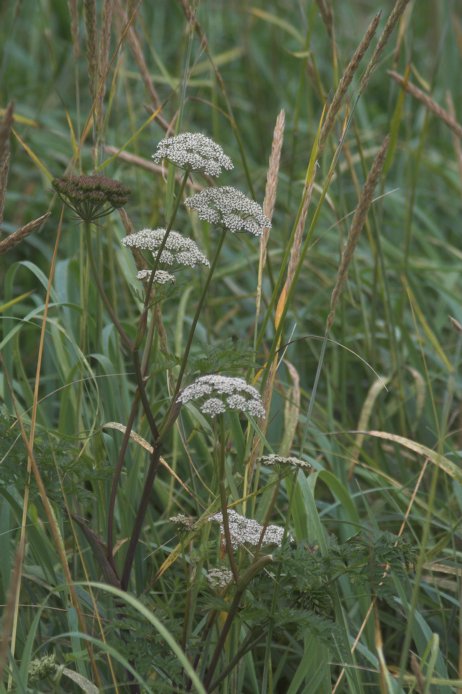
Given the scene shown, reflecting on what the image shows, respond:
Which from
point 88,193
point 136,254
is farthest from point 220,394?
point 136,254

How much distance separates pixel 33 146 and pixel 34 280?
714 mm

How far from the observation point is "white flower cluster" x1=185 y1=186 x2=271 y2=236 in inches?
64.6

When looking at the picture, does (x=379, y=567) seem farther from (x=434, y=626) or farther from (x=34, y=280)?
(x=34, y=280)

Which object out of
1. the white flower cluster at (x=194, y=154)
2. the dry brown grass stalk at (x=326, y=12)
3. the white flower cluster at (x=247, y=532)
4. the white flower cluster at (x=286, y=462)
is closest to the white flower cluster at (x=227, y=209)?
the white flower cluster at (x=194, y=154)

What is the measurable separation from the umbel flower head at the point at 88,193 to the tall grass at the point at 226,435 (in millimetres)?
53

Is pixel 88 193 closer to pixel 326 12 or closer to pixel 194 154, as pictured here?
pixel 194 154

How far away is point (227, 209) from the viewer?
165 centimetres

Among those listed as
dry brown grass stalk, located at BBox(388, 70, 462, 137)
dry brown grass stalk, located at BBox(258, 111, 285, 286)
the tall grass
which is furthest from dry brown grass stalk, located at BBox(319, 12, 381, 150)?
dry brown grass stalk, located at BBox(388, 70, 462, 137)

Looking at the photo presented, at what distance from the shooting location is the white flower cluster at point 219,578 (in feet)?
5.39

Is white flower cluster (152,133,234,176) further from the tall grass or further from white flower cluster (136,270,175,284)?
white flower cluster (136,270,175,284)

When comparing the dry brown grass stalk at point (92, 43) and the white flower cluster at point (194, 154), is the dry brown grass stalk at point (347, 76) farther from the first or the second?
the dry brown grass stalk at point (92, 43)

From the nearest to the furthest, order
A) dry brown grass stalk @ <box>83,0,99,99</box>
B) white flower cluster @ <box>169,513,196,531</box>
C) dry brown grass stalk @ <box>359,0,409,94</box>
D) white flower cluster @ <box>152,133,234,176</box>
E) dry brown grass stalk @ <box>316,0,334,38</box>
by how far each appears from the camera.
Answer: white flower cluster @ <box>152,133,234,176</box>
white flower cluster @ <box>169,513,196,531</box>
dry brown grass stalk @ <box>359,0,409,94</box>
dry brown grass stalk @ <box>83,0,99,99</box>
dry brown grass stalk @ <box>316,0,334,38</box>

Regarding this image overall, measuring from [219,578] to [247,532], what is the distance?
0.30 feet

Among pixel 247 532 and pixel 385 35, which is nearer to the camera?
pixel 247 532
